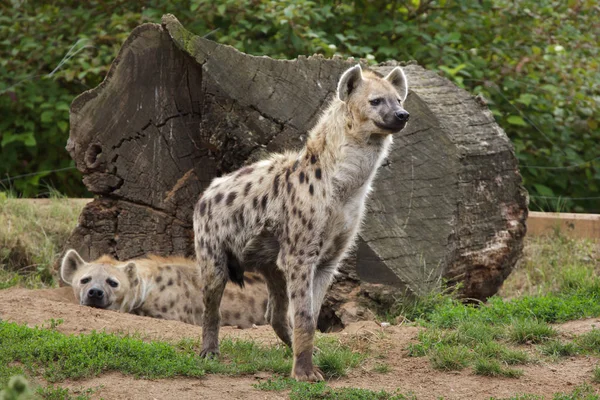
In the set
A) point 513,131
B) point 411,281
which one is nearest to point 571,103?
point 513,131

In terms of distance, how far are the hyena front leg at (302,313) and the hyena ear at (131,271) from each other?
2153mm

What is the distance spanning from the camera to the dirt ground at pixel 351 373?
4.16 meters

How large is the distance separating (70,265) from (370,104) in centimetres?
295

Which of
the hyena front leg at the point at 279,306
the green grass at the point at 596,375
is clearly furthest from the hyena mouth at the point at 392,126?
the green grass at the point at 596,375

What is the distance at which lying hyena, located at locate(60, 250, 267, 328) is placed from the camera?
6395 millimetres

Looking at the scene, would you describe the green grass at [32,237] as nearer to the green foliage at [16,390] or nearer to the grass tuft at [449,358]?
the grass tuft at [449,358]

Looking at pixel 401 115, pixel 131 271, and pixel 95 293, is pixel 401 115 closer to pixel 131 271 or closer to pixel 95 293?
pixel 131 271

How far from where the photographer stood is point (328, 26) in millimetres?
8836

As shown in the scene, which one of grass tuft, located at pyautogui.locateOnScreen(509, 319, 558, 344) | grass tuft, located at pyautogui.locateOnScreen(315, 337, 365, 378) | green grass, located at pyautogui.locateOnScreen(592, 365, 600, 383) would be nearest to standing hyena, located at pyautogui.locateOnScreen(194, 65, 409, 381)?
grass tuft, located at pyautogui.locateOnScreen(315, 337, 365, 378)

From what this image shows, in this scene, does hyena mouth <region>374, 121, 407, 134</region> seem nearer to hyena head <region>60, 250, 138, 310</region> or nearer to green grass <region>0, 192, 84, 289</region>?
hyena head <region>60, 250, 138, 310</region>

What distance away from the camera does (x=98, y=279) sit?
6.38 m

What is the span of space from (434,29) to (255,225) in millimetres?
4685

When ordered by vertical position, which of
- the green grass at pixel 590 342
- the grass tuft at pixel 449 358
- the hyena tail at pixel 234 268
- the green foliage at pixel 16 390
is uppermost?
the green foliage at pixel 16 390

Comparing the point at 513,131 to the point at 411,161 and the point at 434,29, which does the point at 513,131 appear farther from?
the point at 411,161
